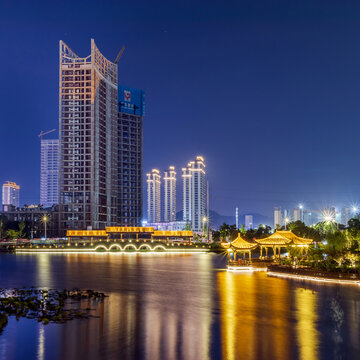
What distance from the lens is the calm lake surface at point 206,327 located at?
1900 cm

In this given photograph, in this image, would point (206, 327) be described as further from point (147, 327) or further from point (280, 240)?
point (280, 240)

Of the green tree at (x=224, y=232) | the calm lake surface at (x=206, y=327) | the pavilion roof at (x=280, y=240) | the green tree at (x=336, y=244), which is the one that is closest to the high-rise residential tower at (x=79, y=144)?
the green tree at (x=224, y=232)

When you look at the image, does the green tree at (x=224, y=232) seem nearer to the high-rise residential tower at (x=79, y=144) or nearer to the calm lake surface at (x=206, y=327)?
the high-rise residential tower at (x=79, y=144)

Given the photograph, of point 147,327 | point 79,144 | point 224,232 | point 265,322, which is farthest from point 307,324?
point 79,144

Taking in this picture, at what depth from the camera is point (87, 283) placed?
4262 centimetres

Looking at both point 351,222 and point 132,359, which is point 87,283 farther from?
point 351,222

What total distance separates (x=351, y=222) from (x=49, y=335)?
372 ft

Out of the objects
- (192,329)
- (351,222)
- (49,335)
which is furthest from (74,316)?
(351,222)

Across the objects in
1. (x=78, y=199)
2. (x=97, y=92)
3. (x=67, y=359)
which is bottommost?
(x=67, y=359)

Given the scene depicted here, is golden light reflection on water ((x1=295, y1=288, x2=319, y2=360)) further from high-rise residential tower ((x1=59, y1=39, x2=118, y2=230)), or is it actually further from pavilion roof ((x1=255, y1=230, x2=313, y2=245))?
high-rise residential tower ((x1=59, y1=39, x2=118, y2=230))

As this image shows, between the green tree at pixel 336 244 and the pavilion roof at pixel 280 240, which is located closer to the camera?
the green tree at pixel 336 244

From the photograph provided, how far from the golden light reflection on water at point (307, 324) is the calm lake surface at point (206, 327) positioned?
0.14 feet

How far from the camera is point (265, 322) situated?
24.4 metres

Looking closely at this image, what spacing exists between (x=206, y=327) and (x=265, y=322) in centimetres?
340
